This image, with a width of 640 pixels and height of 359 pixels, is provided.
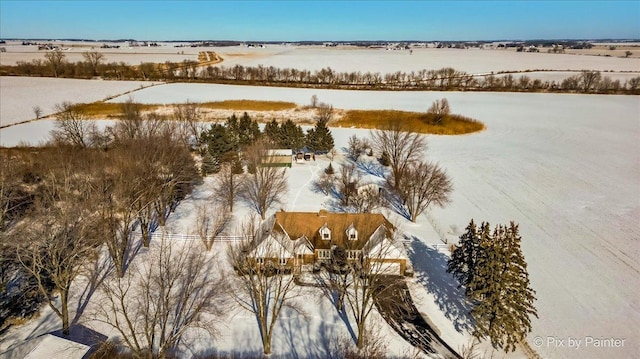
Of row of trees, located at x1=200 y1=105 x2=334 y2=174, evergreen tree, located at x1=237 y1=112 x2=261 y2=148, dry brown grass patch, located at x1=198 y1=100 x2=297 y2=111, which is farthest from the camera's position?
dry brown grass patch, located at x1=198 y1=100 x2=297 y2=111

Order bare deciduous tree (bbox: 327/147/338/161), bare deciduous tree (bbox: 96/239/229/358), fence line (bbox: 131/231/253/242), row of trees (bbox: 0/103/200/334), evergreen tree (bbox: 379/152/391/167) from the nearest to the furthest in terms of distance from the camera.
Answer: bare deciduous tree (bbox: 96/239/229/358)
row of trees (bbox: 0/103/200/334)
fence line (bbox: 131/231/253/242)
evergreen tree (bbox: 379/152/391/167)
bare deciduous tree (bbox: 327/147/338/161)

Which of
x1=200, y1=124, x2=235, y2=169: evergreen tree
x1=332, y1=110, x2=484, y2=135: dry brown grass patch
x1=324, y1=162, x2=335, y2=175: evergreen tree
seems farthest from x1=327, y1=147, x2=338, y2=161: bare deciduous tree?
x1=332, y1=110, x2=484, y2=135: dry brown grass patch

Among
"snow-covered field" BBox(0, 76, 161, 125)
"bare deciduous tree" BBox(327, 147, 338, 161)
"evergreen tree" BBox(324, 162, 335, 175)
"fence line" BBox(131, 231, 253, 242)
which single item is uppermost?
"snow-covered field" BBox(0, 76, 161, 125)

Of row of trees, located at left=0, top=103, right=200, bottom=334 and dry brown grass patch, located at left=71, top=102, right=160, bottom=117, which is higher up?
dry brown grass patch, located at left=71, top=102, right=160, bottom=117

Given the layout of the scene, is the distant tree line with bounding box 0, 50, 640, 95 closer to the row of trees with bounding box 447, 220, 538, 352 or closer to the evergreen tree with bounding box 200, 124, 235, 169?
the evergreen tree with bounding box 200, 124, 235, 169

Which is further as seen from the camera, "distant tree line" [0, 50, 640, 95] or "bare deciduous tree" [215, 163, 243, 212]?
"distant tree line" [0, 50, 640, 95]

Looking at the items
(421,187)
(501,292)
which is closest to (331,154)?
(421,187)
